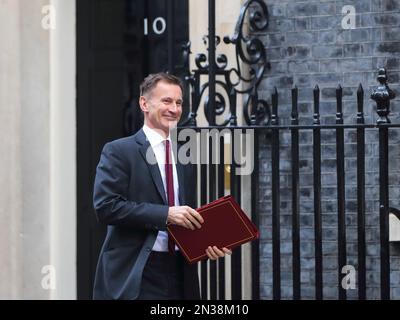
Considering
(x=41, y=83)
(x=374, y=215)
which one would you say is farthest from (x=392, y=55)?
(x=41, y=83)

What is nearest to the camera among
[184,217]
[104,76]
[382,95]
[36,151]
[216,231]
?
[184,217]

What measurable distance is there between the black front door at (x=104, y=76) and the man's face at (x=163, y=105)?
3.12m

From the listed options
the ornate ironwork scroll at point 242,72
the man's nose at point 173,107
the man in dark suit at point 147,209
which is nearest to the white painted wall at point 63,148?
the ornate ironwork scroll at point 242,72

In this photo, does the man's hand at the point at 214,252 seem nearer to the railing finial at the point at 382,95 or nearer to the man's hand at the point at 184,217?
the man's hand at the point at 184,217

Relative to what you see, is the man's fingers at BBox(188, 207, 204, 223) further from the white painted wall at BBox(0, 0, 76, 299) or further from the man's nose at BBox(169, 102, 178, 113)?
the white painted wall at BBox(0, 0, 76, 299)

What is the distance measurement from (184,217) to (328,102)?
8.24 feet

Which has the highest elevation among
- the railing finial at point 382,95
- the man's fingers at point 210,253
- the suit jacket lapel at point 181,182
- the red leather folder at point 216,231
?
the railing finial at point 382,95

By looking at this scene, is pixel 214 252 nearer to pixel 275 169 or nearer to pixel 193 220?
pixel 193 220

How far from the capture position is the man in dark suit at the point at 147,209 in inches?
243

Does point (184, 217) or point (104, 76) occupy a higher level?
point (104, 76)

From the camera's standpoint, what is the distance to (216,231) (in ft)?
20.5

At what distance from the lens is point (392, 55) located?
27.2ft

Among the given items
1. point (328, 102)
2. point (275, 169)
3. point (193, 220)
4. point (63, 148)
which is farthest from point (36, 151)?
point (193, 220)
